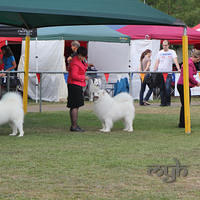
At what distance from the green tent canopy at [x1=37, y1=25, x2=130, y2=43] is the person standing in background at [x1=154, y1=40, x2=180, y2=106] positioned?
9.69 ft

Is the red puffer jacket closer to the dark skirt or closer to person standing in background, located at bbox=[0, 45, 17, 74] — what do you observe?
the dark skirt

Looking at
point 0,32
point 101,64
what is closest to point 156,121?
point 0,32

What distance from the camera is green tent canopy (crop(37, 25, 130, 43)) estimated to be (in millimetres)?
19078

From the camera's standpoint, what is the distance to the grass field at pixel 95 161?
220 inches

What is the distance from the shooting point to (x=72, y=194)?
5.48 metres

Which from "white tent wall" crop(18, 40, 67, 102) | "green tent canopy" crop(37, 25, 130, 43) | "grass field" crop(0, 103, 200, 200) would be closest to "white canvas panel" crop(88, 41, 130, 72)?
"green tent canopy" crop(37, 25, 130, 43)

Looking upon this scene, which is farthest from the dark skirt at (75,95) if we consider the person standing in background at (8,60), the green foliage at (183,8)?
the green foliage at (183,8)

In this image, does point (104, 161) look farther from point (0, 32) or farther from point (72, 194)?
point (0, 32)

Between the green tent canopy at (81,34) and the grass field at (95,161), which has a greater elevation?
the green tent canopy at (81,34)

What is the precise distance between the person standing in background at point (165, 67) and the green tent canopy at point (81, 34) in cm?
295

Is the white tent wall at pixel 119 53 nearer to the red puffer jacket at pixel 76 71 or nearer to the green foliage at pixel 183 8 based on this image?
the red puffer jacket at pixel 76 71

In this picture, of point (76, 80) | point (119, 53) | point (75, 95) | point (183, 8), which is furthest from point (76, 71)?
point (183, 8)

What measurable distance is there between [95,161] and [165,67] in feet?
35.0

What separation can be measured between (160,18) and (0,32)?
8689 mm
